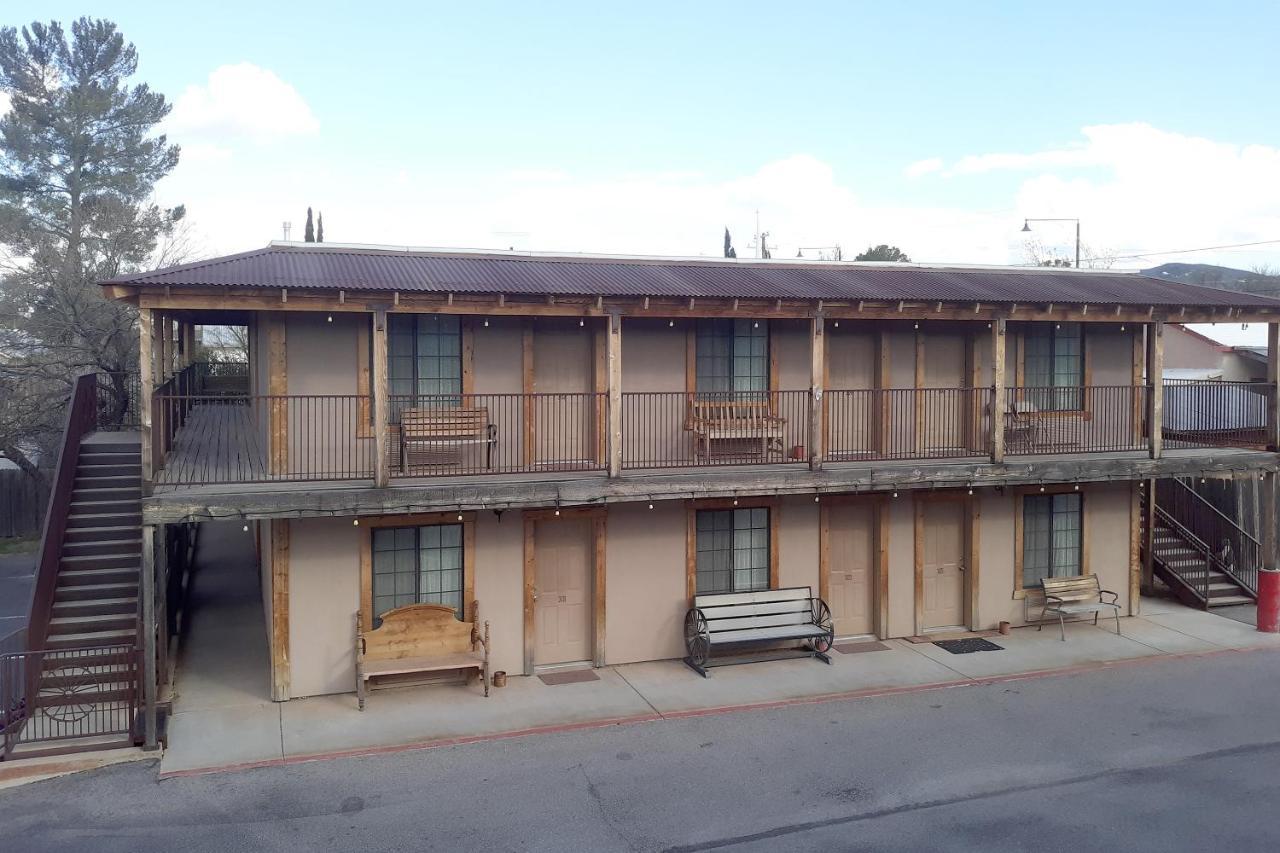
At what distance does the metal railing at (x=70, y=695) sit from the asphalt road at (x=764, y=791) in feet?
3.08

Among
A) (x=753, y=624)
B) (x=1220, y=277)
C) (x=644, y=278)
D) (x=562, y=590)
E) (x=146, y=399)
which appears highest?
(x=1220, y=277)

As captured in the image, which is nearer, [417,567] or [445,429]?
[417,567]

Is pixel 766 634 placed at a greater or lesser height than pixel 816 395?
lesser

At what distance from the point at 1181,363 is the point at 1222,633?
57.9 feet

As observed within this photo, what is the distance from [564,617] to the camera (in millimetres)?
13648

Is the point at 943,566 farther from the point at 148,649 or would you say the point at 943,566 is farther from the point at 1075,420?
the point at 148,649

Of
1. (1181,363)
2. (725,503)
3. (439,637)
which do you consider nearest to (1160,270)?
(1181,363)

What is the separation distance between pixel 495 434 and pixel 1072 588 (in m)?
9.14

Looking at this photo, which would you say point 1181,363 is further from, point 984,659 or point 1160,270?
point 1160,270

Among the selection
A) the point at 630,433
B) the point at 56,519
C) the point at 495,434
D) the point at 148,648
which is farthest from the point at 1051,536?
the point at 56,519

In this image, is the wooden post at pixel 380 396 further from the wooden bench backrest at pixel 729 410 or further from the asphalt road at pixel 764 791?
the wooden bench backrest at pixel 729 410

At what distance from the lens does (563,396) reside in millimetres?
13781

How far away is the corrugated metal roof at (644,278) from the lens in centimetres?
1153

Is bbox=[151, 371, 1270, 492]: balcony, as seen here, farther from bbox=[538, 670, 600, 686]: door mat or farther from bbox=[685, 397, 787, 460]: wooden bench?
bbox=[538, 670, 600, 686]: door mat
